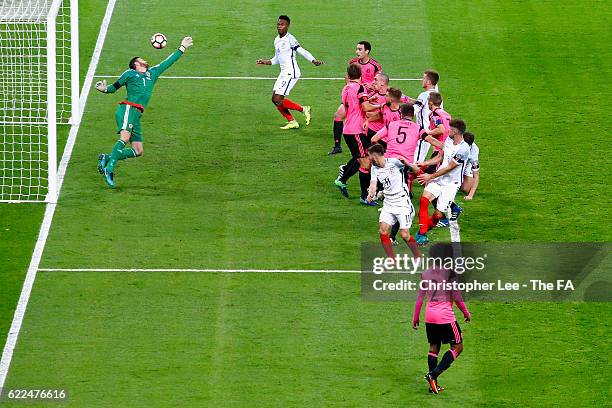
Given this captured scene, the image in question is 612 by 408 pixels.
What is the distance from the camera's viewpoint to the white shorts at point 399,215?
2100cm

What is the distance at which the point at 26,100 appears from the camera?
2744 cm

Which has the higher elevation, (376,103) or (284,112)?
(284,112)

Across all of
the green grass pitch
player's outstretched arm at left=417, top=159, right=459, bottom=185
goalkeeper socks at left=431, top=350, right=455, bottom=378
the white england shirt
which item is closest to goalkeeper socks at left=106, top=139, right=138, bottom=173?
the green grass pitch

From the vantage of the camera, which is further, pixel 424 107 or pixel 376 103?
pixel 424 107

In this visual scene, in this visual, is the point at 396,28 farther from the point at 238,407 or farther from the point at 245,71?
the point at 238,407

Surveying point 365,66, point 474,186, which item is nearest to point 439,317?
point 474,186

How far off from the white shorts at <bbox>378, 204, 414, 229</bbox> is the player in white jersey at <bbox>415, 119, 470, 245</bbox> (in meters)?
1.21

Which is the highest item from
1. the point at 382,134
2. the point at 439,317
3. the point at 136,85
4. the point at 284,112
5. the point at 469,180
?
the point at 284,112

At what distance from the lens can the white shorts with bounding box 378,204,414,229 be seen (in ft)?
68.9

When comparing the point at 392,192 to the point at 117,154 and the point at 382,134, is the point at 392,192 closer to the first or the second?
the point at 382,134

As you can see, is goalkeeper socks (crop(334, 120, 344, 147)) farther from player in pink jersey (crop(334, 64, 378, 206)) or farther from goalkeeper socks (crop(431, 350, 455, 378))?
goalkeeper socks (crop(431, 350, 455, 378))

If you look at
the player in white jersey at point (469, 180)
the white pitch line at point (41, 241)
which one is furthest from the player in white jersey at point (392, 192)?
the white pitch line at point (41, 241)

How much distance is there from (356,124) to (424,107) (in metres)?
1.17

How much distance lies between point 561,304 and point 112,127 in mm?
10418
